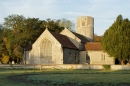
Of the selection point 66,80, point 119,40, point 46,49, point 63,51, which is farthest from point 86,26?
point 66,80

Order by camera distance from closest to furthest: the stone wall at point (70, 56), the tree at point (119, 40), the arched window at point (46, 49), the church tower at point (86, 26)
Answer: the tree at point (119, 40) < the arched window at point (46, 49) < the stone wall at point (70, 56) < the church tower at point (86, 26)

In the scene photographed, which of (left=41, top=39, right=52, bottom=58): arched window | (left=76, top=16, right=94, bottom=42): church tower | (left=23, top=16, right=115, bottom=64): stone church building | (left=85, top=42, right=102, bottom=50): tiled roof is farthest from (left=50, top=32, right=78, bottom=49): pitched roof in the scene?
(left=76, top=16, right=94, bottom=42): church tower

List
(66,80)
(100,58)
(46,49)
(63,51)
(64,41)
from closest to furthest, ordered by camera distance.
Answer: (66,80) → (63,51) → (46,49) → (64,41) → (100,58)

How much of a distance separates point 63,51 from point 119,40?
11949 millimetres

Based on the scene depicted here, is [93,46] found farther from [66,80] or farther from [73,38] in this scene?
[66,80]

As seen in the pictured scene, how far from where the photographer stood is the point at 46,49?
2197 inches

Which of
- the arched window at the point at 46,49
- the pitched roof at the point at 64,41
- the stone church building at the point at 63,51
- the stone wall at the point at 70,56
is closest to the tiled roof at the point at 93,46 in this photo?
the stone church building at the point at 63,51

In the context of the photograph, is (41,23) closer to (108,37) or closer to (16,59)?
(16,59)

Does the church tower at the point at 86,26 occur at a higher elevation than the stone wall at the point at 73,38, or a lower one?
higher

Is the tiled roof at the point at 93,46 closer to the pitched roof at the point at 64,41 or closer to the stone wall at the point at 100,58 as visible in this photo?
the stone wall at the point at 100,58

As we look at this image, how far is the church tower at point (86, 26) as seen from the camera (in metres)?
73.8

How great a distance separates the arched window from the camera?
55438mm

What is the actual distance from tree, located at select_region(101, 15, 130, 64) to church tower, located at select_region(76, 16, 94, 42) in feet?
66.5

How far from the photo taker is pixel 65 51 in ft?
182
